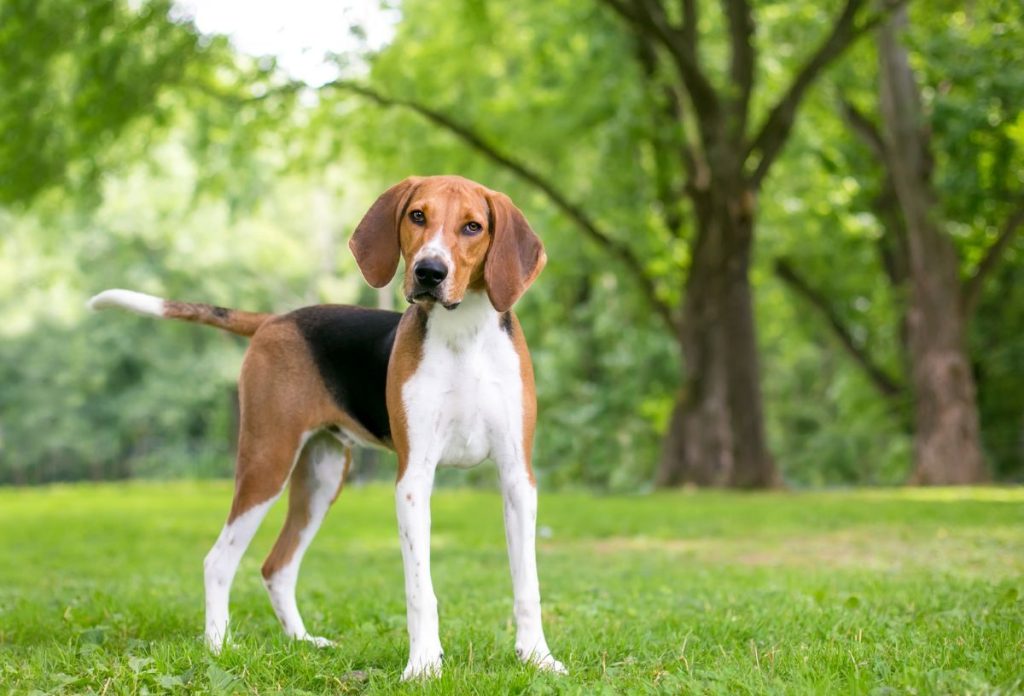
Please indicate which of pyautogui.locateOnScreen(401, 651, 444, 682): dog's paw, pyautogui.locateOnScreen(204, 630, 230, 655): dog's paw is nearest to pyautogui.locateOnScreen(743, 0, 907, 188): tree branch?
pyautogui.locateOnScreen(204, 630, 230, 655): dog's paw

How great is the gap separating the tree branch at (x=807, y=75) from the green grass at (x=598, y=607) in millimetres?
7002

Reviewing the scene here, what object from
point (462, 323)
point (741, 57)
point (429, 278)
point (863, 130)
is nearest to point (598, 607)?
point (462, 323)

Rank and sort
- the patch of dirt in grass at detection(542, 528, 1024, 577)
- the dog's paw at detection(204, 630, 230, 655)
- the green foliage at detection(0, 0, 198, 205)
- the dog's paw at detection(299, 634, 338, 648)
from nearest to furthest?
the dog's paw at detection(204, 630, 230, 655)
the dog's paw at detection(299, 634, 338, 648)
the patch of dirt in grass at detection(542, 528, 1024, 577)
the green foliage at detection(0, 0, 198, 205)

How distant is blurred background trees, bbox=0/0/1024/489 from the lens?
57.3 ft

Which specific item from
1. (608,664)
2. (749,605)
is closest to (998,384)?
(749,605)

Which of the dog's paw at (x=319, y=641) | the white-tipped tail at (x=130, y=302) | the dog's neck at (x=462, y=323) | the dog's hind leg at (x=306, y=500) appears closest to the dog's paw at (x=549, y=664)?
the dog's paw at (x=319, y=641)

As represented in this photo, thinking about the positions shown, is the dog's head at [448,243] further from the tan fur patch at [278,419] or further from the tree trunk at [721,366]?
the tree trunk at [721,366]

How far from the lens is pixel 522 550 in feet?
16.4

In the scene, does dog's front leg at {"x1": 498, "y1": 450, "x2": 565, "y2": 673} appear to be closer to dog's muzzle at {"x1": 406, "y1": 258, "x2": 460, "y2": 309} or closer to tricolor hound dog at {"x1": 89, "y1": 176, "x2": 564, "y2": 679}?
tricolor hound dog at {"x1": 89, "y1": 176, "x2": 564, "y2": 679}

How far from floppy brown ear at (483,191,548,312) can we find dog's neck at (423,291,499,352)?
0.14 metres

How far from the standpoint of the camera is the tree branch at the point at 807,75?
59.3ft

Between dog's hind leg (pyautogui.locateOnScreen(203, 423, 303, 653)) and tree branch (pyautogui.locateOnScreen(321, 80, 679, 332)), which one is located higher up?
tree branch (pyautogui.locateOnScreen(321, 80, 679, 332))

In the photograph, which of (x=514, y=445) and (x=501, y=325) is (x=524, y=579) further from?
(x=501, y=325)

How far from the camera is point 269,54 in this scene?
60.7 ft
